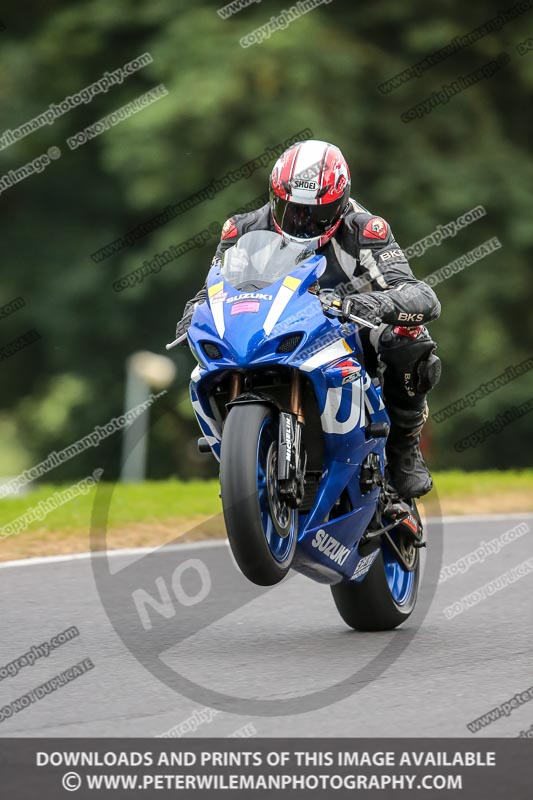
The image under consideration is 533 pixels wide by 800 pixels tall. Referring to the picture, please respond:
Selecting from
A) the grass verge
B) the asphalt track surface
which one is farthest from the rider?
the grass verge

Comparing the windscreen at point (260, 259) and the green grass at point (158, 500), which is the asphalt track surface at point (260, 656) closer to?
the windscreen at point (260, 259)

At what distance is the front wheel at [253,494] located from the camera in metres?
5.31

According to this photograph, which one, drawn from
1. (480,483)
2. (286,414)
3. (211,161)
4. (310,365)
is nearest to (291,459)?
(286,414)

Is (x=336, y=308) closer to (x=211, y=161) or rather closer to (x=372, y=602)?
(x=372, y=602)

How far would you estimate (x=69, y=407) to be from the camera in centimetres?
1981

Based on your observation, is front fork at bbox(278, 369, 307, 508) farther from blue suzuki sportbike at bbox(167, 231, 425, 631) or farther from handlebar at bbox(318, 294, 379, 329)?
handlebar at bbox(318, 294, 379, 329)

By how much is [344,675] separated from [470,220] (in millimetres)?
12646

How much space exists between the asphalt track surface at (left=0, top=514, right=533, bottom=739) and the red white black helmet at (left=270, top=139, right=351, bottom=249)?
5.76ft

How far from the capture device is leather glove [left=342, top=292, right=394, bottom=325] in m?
5.89

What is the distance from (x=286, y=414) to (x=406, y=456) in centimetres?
150

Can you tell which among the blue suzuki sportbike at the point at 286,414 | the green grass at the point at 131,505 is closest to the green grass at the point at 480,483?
the green grass at the point at 131,505
